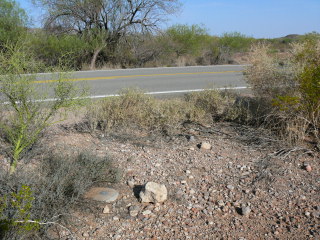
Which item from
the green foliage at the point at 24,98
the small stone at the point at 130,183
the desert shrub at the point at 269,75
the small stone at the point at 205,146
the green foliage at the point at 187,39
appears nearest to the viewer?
the small stone at the point at 130,183

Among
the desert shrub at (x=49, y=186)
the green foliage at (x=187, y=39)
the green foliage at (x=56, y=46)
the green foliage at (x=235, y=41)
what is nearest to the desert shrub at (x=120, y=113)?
the desert shrub at (x=49, y=186)

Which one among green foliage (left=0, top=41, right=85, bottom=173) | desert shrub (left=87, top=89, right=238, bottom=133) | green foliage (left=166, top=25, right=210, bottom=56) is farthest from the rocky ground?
green foliage (left=166, top=25, right=210, bottom=56)

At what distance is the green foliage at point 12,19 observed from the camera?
17.6 metres

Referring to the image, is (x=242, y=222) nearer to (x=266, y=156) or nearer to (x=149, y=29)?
(x=266, y=156)

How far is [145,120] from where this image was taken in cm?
620

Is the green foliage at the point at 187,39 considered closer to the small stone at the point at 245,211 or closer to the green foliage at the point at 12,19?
the green foliage at the point at 12,19

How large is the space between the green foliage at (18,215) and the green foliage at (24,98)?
1226mm

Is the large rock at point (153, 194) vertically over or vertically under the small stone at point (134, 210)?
→ over

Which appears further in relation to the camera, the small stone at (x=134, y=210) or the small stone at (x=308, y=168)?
the small stone at (x=308, y=168)

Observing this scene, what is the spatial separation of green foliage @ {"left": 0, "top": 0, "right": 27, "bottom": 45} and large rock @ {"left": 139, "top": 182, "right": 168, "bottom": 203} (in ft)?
51.0

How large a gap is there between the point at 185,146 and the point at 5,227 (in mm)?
3015

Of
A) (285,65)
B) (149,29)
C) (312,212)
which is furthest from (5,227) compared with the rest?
(149,29)

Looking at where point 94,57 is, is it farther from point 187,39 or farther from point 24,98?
point 24,98

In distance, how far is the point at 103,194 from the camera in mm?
4090
